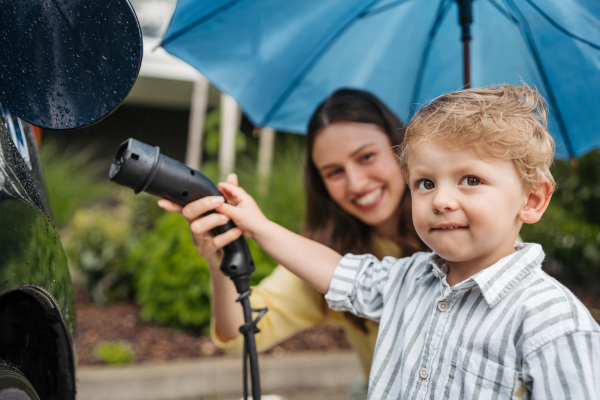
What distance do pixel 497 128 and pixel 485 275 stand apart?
0.96 feet

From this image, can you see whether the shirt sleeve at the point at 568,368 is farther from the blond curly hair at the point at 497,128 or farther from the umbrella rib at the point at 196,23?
the umbrella rib at the point at 196,23

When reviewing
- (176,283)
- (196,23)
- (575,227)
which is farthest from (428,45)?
(575,227)

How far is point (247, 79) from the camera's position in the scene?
2.38m

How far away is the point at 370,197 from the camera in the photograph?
224cm

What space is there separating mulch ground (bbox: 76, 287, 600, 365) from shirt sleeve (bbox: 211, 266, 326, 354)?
89.6 inches

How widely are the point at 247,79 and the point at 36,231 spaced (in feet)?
4.70

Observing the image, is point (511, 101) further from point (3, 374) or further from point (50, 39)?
point (3, 374)

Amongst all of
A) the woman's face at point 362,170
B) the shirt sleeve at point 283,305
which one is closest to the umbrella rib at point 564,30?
the woman's face at point 362,170

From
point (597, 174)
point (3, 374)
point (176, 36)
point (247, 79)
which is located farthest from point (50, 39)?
point (597, 174)

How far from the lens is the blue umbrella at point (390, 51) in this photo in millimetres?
1970

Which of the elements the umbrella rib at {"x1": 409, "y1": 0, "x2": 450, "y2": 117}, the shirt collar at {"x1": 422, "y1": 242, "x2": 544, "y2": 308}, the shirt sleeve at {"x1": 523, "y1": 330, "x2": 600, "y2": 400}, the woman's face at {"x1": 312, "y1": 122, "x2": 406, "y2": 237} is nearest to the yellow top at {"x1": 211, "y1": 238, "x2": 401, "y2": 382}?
the woman's face at {"x1": 312, "y1": 122, "x2": 406, "y2": 237}

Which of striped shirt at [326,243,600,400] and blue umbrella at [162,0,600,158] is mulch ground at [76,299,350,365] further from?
striped shirt at [326,243,600,400]

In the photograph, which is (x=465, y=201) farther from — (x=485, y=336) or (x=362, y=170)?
(x=362, y=170)

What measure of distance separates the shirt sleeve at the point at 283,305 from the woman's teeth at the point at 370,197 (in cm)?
39
